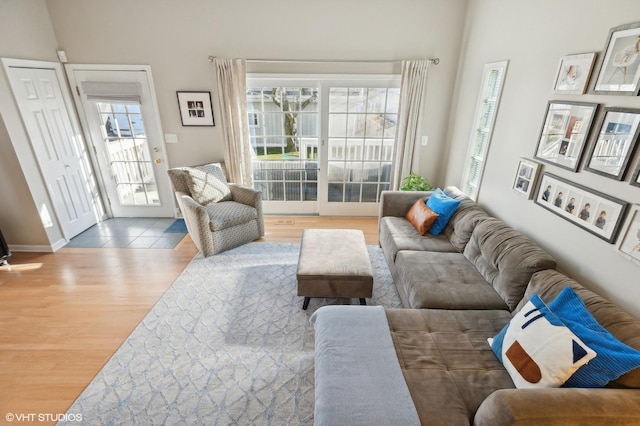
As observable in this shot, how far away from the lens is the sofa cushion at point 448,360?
55.2 inches

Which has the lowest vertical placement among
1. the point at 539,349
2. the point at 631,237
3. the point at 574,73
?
the point at 539,349

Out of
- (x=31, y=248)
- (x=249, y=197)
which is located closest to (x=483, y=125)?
(x=249, y=197)

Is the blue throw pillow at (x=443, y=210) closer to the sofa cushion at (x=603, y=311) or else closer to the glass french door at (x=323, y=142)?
the sofa cushion at (x=603, y=311)

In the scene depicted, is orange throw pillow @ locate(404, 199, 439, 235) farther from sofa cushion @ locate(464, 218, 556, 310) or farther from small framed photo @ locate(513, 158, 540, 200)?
small framed photo @ locate(513, 158, 540, 200)

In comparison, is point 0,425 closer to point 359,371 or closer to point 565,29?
point 359,371

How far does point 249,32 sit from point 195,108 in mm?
1164

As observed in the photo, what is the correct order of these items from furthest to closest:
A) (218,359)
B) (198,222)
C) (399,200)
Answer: (399,200) → (198,222) → (218,359)

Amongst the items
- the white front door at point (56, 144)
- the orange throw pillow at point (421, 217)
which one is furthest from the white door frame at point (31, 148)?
the orange throw pillow at point (421, 217)

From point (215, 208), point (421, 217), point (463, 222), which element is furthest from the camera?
point (215, 208)

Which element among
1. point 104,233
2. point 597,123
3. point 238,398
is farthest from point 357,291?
point 104,233

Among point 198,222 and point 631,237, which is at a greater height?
point 631,237

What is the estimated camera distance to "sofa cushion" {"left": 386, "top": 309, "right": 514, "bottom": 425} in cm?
140

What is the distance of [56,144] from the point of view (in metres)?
3.62

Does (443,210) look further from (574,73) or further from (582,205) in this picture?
(574,73)
